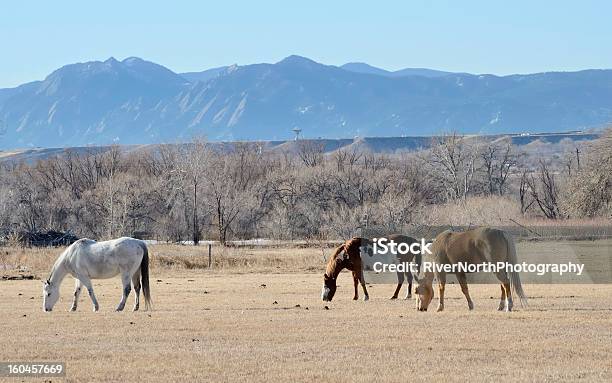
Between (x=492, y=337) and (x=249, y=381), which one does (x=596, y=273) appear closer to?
(x=492, y=337)

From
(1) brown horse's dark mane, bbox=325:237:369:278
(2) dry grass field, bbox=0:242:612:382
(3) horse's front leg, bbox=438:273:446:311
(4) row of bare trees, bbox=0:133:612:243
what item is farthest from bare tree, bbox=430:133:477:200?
(3) horse's front leg, bbox=438:273:446:311

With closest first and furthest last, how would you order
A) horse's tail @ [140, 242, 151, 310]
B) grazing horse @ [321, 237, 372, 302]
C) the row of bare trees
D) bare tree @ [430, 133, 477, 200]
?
horse's tail @ [140, 242, 151, 310] < grazing horse @ [321, 237, 372, 302] < the row of bare trees < bare tree @ [430, 133, 477, 200]

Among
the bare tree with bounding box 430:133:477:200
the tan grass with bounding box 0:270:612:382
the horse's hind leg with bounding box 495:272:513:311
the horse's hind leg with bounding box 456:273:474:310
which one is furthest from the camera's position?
the bare tree with bounding box 430:133:477:200

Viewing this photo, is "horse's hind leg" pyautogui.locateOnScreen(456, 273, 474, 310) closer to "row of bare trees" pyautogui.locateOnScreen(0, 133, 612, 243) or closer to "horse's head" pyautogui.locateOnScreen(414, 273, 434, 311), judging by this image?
"horse's head" pyautogui.locateOnScreen(414, 273, 434, 311)

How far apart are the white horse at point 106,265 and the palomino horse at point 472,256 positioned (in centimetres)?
686

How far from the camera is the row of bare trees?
3359 inches

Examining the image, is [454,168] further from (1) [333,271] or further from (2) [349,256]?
(1) [333,271]

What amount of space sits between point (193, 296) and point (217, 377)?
51.2 feet

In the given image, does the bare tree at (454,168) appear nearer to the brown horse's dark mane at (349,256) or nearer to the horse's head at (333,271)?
the brown horse's dark mane at (349,256)

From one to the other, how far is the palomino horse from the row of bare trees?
52169 mm

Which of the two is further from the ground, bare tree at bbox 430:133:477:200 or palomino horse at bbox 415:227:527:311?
bare tree at bbox 430:133:477:200

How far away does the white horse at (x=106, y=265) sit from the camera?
83.7 ft

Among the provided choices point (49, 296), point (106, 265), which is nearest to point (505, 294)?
point (106, 265)

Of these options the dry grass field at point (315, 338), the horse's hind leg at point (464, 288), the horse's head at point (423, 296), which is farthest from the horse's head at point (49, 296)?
the horse's hind leg at point (464, 288)
